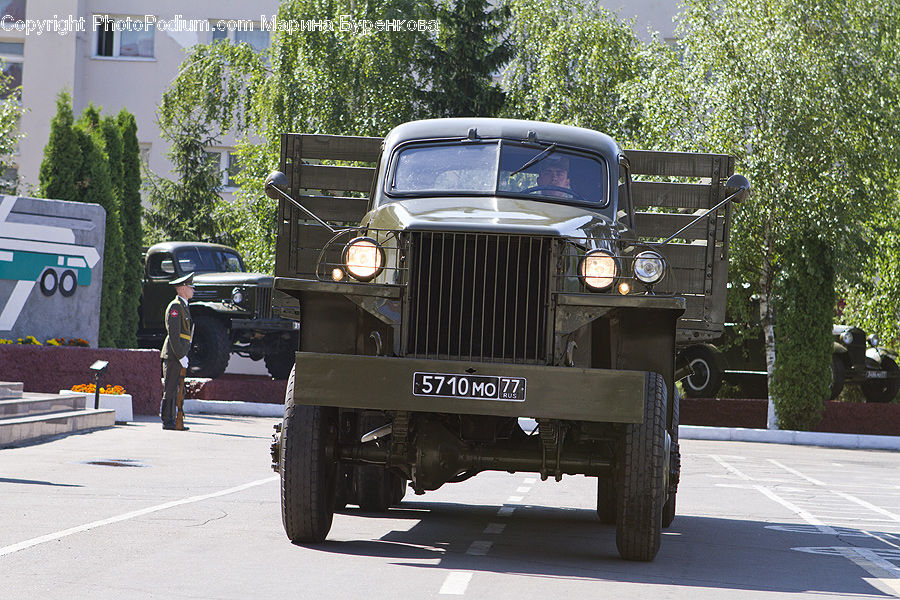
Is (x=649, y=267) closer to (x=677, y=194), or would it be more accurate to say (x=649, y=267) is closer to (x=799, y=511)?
(x=677, y=194)

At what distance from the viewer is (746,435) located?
2775 cm

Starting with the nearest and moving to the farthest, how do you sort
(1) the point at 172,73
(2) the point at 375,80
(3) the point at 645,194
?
(3) the point at 645,194, (2) the point at 375,80, (1) the point at 172,73

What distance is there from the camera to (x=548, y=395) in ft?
26.1

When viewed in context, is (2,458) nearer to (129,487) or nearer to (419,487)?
(129,487)

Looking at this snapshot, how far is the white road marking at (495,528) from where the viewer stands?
33.4 feet

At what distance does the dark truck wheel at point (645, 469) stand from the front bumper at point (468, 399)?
33cm

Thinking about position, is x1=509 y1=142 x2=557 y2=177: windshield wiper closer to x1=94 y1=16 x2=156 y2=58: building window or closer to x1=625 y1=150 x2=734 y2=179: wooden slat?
x1=625 y1=150 x2=734 y2=179: wooden slat

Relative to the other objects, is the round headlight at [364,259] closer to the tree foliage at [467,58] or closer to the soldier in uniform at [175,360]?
the soldier in uniform at [175,360]

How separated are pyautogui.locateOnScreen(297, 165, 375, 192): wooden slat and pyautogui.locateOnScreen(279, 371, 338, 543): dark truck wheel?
126 inches

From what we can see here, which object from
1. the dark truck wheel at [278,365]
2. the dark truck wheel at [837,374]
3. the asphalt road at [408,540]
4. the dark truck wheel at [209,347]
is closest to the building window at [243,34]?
the dark truck wheel at [278,365]

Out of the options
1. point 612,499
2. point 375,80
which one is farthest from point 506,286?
point 375,80

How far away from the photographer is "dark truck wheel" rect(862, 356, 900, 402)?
2995cm

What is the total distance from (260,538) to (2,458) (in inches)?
260

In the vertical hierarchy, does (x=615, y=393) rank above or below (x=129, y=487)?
above
